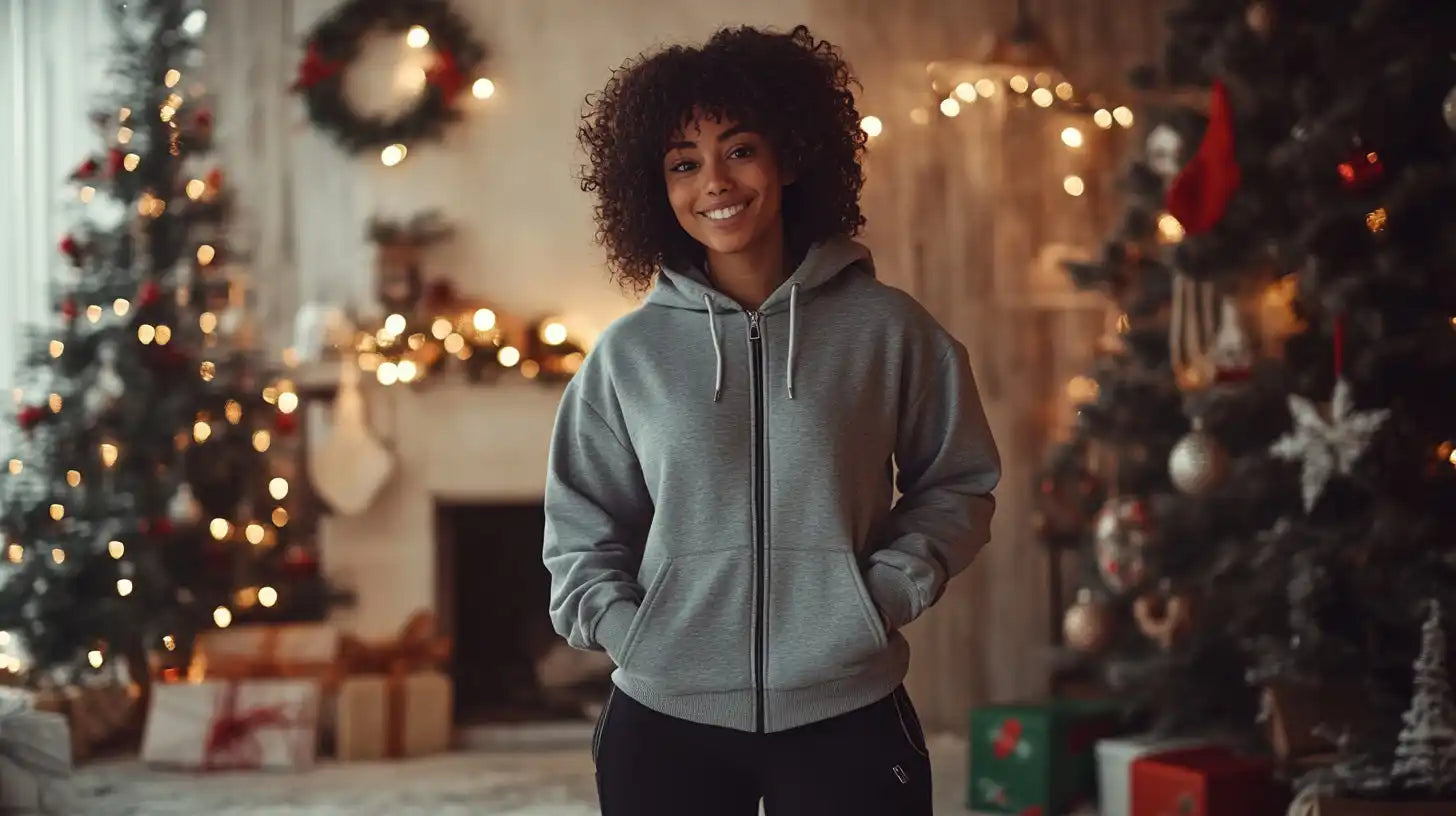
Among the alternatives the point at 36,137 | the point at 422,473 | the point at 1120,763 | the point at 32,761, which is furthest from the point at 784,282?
the point at 36,137

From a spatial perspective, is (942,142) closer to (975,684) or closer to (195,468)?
(975,684)

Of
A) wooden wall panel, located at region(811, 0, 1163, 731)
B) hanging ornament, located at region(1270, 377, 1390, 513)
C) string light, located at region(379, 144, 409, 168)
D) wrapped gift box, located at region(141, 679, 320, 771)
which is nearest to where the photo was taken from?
hanging ornament, located at region(1270, 377, 1390, 513)

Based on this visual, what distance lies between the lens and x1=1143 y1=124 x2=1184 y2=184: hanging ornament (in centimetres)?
380

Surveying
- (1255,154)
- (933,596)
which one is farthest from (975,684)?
(933,596)

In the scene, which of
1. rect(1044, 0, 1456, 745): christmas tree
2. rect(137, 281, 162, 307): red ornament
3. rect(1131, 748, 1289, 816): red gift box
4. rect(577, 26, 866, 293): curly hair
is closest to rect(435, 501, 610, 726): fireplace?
rect(137, 281, 162, 307): red ornament

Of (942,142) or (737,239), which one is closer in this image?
(737,239)

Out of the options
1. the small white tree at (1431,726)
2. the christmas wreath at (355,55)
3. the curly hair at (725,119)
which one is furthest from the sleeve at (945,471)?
the christmas wreath at (355,55)

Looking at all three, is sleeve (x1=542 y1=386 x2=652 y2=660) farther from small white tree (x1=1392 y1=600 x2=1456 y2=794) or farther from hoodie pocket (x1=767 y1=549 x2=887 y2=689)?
small white tree (x1=1392 y1=600 x2=1456 y2=794)

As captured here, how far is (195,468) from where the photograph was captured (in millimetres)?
4918

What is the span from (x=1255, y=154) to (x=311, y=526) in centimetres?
315

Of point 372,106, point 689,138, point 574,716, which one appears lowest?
point 574,716

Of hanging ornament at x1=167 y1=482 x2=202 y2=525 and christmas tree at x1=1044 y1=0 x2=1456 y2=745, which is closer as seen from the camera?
christmas tree at x1=1044 y1=0 x2=1456 y2=745

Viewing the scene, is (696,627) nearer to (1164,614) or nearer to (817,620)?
(817,620)

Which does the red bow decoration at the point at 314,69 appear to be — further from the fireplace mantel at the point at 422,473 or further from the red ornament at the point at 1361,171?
the red ornament at the point at 1361,171
